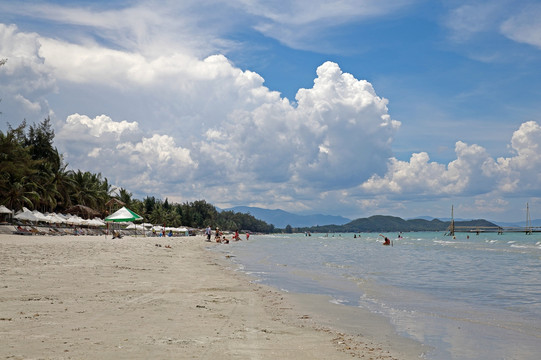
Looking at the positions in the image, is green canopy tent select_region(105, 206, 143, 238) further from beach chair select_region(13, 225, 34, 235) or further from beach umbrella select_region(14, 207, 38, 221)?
beach umbrella select_region(14, 207, 38, 221)

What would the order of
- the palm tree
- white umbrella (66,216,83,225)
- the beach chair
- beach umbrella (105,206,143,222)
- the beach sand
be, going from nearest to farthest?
the beach sand
beach umbrella (105,206,143,222)
the beach chair
the palm tree
white umbrella (66,216,83,225)

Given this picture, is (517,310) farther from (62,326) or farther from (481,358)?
(62,326)

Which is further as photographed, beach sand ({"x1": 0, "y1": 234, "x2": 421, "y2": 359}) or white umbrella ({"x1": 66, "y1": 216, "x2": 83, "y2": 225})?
white umbrella ({"x1": 66, "y1": 216, "x2": 83, "y2": 225})

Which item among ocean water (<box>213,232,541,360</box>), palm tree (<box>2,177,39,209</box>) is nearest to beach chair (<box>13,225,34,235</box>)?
palm tree (<box>2,177,39,209</box>)

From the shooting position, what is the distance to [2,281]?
1035cm

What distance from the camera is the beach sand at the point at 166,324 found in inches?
222

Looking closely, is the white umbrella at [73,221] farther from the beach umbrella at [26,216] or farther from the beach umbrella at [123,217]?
the beach umbrella at [123,217]

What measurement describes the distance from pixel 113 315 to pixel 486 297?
10962 millimetres

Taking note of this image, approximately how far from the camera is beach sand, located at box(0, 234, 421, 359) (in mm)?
5629

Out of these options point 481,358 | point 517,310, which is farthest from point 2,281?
point 517,310

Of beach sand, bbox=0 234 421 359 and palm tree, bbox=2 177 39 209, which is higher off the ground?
palm tree, bbox=2 177 39 209

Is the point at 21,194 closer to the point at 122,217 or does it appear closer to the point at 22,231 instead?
the point at 22,231

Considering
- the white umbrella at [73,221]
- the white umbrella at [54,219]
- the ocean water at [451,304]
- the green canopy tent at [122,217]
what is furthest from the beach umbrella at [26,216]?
the ocean water at [451,304]

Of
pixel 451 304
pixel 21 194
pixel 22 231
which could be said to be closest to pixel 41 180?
pixel 21 194
